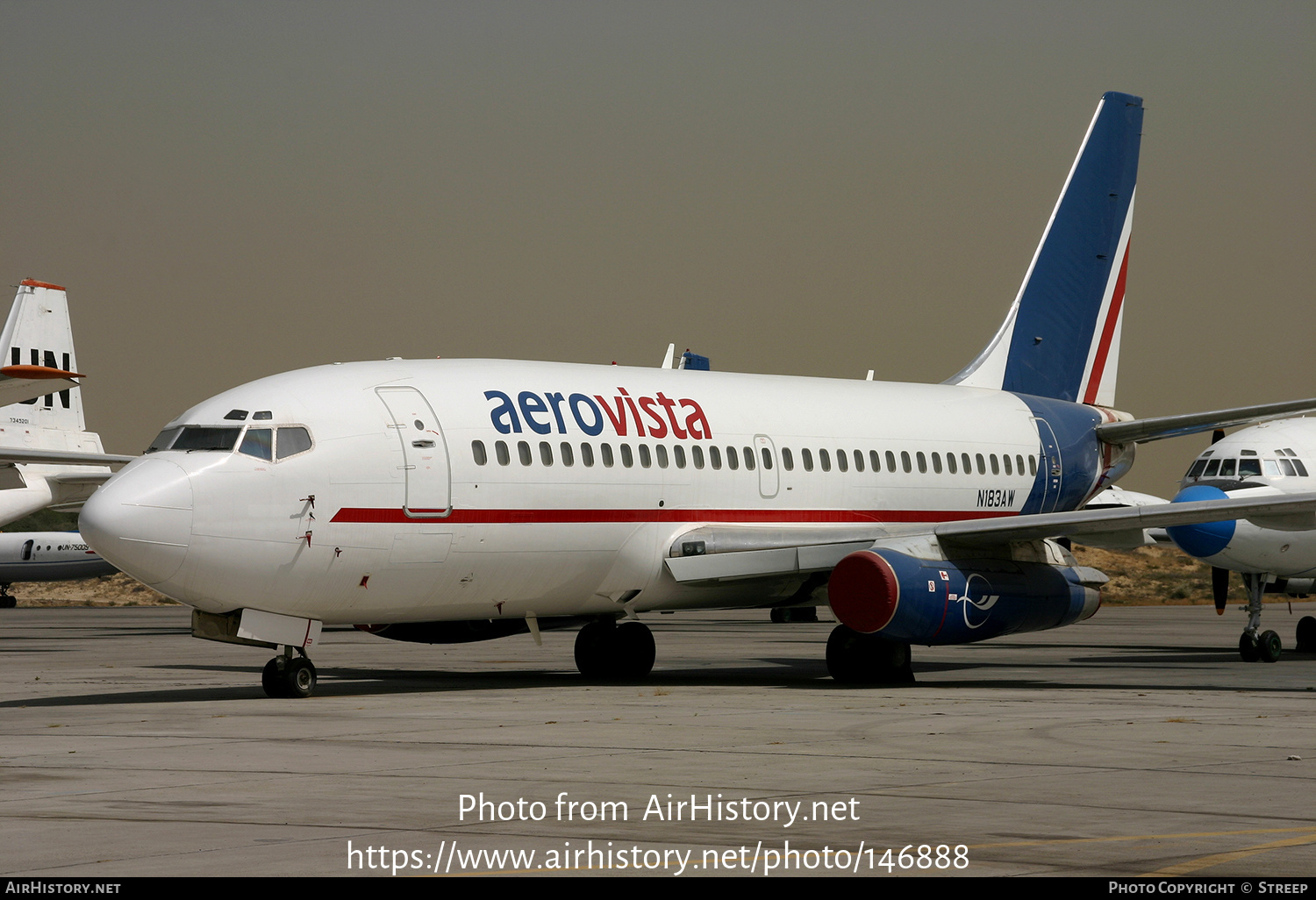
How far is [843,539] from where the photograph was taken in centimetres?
2114

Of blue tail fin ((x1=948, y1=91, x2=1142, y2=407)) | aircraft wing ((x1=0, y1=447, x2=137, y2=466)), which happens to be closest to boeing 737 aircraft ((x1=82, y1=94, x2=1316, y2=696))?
blue tail fin ((x1=948, y1=91, x2=1142, y2=407))

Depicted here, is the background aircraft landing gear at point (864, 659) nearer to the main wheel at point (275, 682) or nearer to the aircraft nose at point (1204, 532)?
the aircraft nose at point (1204, 532)

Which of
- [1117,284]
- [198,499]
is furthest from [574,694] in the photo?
[1117,284]

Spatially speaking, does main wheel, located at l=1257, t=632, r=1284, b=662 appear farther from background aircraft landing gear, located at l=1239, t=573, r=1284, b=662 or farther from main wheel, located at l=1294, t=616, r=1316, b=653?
Answer: main wheel, located at l=1294, t=616, r=1316, b=653

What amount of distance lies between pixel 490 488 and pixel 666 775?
7880mm

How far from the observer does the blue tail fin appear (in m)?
28.7

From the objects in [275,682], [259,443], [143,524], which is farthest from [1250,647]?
[143,524]

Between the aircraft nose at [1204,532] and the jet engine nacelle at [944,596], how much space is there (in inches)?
169

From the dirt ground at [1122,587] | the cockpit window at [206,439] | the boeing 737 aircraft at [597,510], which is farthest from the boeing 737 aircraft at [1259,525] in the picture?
the dirt ground at [1122,587]

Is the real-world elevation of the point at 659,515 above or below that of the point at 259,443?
below

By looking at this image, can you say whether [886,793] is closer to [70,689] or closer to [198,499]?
[198,499]

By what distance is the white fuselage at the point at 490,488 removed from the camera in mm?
17062

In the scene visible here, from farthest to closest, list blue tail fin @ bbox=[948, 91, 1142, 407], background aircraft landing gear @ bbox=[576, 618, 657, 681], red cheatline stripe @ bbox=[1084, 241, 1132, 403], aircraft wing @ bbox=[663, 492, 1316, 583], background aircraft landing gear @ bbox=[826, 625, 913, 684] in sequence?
red cheatline stripe @ bbox=[1084, 241, 1132, 403]
blue tail fin @ bbox=[948, 91, 1142, 407]
background aircraft landing gear @ bbox=[576, 618, 657, 681]
background aircraft landing gear @ bbox=[826, 625, 913, 684]
aircraft wing @ bbox=[663, 492, 1316, 583]

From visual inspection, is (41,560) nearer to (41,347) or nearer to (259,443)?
(41,347)
